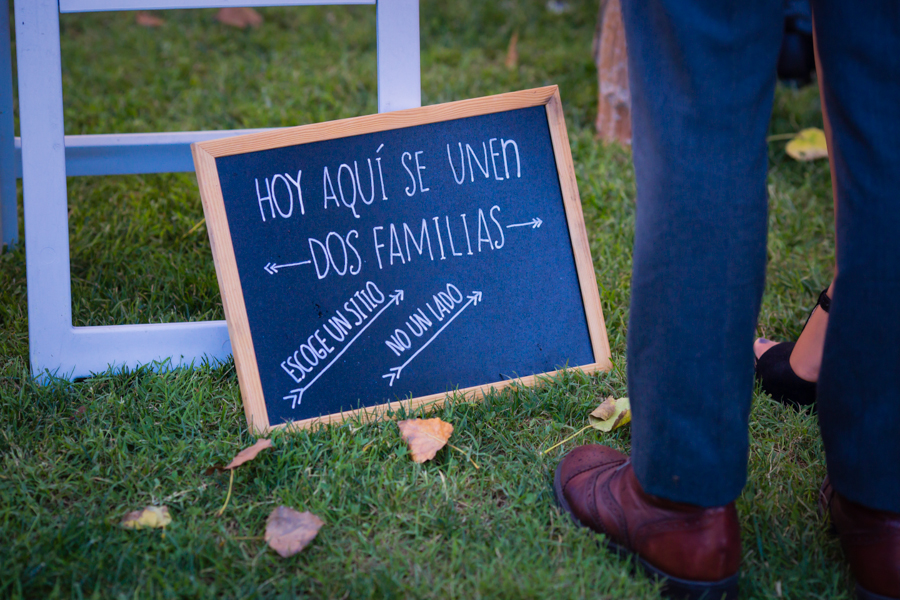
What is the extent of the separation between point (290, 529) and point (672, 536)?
22.4 inches

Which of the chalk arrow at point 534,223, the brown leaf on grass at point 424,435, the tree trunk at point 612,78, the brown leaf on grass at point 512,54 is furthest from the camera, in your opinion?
the brown leaf on grass at point 512,54

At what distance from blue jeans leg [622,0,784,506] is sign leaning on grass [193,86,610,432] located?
1.72 feet

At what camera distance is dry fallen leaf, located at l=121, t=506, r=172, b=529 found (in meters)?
1.09

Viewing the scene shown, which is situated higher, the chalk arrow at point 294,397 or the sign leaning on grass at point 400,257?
the sign leaning on grass at point 400,257

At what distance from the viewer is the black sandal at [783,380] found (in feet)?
4.69

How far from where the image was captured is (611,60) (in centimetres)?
259

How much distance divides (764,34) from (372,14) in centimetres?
353

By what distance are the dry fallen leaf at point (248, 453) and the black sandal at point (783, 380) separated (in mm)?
1016

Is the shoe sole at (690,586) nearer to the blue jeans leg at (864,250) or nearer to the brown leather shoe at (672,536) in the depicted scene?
the brown leather shoe at (672,536)

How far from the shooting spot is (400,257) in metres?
1.41

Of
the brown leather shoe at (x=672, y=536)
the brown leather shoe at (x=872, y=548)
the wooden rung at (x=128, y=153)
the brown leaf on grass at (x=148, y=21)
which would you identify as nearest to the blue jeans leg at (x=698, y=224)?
the brown leather shoe at (x=672, y=536)

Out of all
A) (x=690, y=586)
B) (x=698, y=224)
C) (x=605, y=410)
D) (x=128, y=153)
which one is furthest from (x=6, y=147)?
(x=690, y=586)

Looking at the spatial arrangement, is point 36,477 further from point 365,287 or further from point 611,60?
point 611,60

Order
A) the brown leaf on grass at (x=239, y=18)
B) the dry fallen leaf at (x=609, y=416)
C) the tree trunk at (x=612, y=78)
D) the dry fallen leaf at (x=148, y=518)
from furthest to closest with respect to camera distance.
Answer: the brown leaf on grass at (x=239, y=18) → the tree trunk at (x=612, y=78) → the dry fallen leaf at (x=609, y=416) → the dry fallen leaf at (x=148, y=518)
